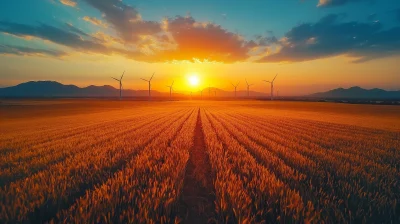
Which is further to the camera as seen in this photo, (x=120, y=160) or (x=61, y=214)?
(x=120, y=160)

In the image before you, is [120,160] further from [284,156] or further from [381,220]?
[381,220]

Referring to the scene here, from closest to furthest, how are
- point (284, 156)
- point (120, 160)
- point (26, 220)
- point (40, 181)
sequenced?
point (26, 220) < point (40, 181) < point (120, 160) < point (284, 156)

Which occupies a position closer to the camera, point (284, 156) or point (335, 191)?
point (335, 191)

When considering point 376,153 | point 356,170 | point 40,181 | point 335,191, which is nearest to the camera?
point 335,191

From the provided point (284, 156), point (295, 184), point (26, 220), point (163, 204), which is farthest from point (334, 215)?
point (26, 220)

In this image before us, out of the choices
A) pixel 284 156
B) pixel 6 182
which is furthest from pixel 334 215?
pixel 6 182

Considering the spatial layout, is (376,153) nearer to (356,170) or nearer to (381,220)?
(356,170)
